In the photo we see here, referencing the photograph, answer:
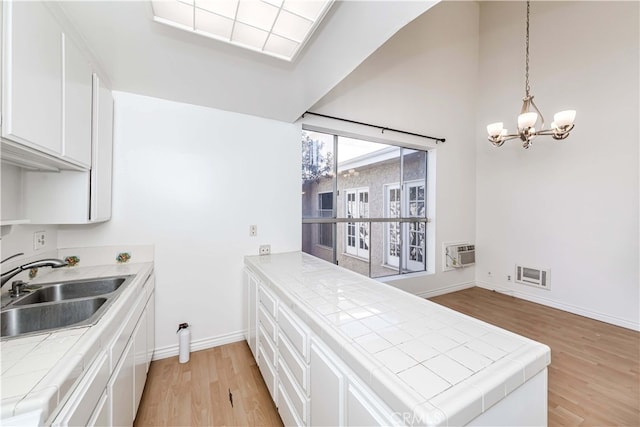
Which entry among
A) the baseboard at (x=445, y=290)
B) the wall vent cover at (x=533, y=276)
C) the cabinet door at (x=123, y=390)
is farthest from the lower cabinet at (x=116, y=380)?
the wall vent cover at (x=533, y=276)

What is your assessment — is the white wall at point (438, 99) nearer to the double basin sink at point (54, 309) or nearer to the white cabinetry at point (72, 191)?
the white cabinetry at point (72, 191)

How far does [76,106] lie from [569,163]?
5.22 m

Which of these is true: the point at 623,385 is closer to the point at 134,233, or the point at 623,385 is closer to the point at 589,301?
the point at 589,301

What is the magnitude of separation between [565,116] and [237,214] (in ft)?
11.2

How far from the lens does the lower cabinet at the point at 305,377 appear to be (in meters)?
0.83

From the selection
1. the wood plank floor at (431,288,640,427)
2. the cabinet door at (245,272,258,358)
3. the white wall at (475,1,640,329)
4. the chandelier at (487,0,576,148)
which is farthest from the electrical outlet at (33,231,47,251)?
the white wall at (475,1,640,329)

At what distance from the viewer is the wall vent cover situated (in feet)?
11.7

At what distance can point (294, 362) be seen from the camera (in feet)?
4.31

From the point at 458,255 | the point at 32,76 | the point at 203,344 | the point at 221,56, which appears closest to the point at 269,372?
the point at 203,344

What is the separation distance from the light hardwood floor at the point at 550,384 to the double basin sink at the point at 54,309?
2.78ft

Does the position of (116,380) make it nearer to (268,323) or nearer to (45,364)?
(45,364)

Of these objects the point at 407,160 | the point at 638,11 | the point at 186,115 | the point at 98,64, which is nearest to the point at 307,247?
the point at 186,115

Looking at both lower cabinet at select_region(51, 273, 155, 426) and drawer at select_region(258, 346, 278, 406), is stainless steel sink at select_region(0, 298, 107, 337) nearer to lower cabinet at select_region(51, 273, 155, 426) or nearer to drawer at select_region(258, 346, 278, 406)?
lower cabinet at select_region(51, 273, 155, 426)

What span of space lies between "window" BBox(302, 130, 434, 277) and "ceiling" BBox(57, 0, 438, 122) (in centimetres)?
106
